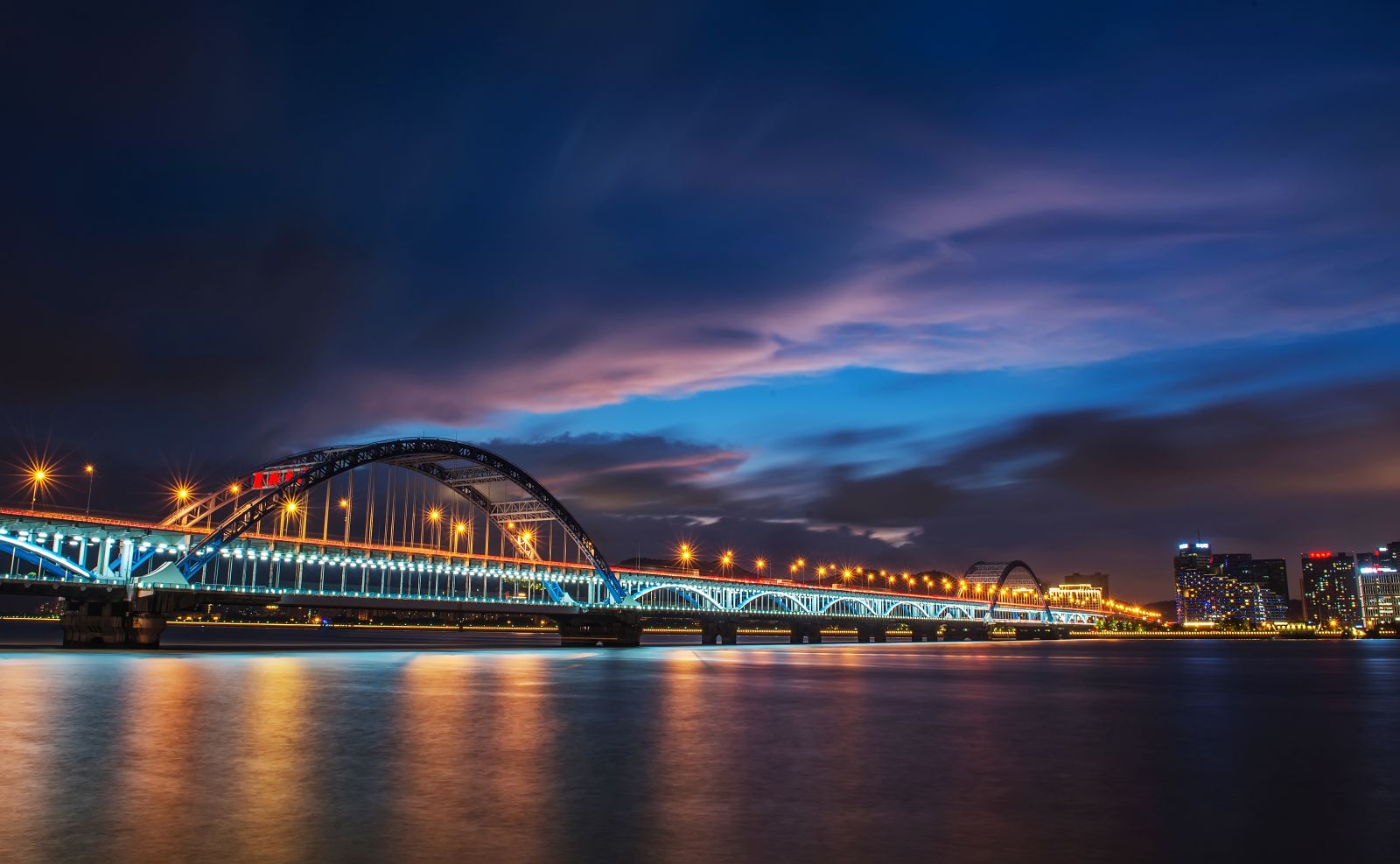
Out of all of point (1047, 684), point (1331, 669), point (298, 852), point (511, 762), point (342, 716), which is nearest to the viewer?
point (298, 852)

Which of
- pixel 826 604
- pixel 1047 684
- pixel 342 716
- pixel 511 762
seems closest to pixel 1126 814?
pixel 511 762

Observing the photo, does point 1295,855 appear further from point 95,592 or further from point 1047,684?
point 95,592

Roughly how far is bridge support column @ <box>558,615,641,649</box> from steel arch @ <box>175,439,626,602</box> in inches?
164

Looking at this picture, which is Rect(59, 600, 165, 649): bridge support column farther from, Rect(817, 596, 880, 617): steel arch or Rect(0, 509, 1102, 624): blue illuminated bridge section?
Rect(817, 596, 880, 617): steel arch

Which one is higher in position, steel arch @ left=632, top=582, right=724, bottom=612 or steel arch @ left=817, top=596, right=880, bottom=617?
steel arch @ left=632, top=582, right=724, bottom=612

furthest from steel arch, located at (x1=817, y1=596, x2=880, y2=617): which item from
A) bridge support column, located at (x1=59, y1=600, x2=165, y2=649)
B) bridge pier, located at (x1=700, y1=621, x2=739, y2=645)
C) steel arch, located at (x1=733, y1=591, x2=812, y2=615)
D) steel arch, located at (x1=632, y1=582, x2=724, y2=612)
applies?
bridge support column, located at (x1=59, y1=600, x2=165, y2=649)

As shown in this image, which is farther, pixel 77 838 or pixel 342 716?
pixel 342 716

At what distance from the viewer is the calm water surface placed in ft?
33.1

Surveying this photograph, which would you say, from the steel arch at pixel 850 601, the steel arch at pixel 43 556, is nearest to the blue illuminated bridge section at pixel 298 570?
the steel arch at pixel 43 556

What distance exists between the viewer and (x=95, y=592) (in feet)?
250

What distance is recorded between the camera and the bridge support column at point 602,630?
12900cm

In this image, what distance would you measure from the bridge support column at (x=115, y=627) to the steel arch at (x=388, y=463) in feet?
17.1

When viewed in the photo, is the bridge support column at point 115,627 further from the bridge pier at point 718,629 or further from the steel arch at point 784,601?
the steel arch at point 784,601

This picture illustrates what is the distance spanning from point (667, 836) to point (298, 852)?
3758 mm
